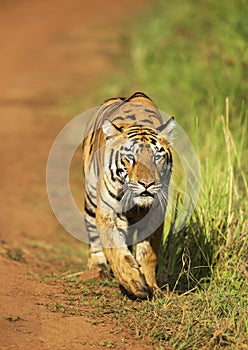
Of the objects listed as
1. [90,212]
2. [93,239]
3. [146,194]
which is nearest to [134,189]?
[146,194]

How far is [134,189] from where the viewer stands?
4.64 m

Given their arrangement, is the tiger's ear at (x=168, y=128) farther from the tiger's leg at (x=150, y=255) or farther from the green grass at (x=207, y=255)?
the tiger's leg at (x=150, y=255)

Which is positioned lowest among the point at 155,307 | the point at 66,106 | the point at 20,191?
the point at 155,307

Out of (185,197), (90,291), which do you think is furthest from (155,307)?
(185,197)

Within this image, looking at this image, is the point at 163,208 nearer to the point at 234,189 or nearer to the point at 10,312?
the point at 234,189

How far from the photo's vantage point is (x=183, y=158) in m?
5.59

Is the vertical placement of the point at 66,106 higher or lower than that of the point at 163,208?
higher

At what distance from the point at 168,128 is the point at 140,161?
30 centimetres

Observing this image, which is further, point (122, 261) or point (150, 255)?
point (150, 255)

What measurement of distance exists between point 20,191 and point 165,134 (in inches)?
127

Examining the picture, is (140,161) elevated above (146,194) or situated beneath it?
elevated above

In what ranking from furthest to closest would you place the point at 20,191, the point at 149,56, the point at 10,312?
the point at 149,56, the point at 20,191, the point at 10,312

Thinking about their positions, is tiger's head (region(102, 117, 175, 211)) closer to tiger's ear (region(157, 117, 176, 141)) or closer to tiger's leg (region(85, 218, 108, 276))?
tiger's ear (region(157, 117, 176, 141))

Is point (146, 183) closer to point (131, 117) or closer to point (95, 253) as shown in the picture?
point (131, 117)
